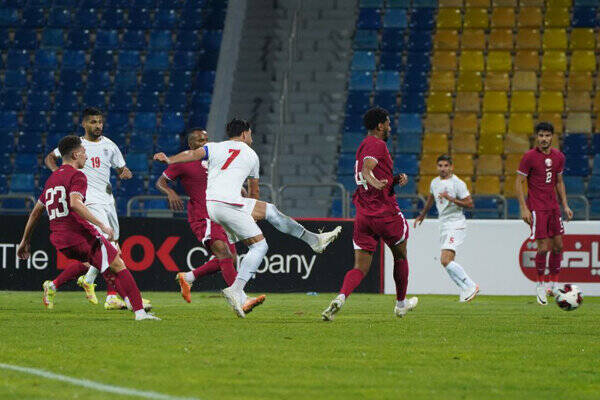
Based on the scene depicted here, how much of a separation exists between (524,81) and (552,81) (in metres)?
0.63

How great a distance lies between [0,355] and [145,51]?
2054 cm

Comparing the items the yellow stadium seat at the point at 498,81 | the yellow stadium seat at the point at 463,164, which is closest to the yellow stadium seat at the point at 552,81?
the yellow stadium seat at the point at 498,81

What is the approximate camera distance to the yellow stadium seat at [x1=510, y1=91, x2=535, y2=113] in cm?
Answer: 2606

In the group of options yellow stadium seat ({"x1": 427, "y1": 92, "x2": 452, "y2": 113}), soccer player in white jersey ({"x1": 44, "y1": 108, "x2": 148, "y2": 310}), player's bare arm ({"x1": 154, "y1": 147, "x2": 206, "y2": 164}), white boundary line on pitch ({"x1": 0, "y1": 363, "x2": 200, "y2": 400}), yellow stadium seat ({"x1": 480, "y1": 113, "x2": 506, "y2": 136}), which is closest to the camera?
white boundary line on pitch ({"x1": 0, "y1": 363, "x2": 200, "y2": 400})

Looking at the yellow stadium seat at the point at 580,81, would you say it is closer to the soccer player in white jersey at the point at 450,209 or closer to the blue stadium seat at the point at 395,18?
the blue stadium seat at the point at 395,18

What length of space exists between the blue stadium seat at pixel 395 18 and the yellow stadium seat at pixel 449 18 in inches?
32.7

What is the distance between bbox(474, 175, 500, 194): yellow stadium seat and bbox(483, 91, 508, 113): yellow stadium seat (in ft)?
7.68

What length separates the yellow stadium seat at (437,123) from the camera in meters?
25.8

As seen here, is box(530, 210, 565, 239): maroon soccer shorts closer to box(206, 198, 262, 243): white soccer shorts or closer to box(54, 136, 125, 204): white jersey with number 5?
box(206, 198, 262, 243): white soccer shorts

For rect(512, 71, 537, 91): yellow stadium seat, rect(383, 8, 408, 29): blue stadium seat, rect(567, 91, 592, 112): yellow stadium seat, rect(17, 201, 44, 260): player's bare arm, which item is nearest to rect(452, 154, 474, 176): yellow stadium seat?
rect(512, 71, 537, 91): yellow stadium seat

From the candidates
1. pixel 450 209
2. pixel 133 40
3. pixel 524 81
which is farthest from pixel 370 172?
pixel 133 40

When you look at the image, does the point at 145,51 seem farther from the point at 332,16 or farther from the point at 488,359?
the point at 488,359

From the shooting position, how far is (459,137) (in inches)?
1008

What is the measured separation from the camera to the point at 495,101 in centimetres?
2633
